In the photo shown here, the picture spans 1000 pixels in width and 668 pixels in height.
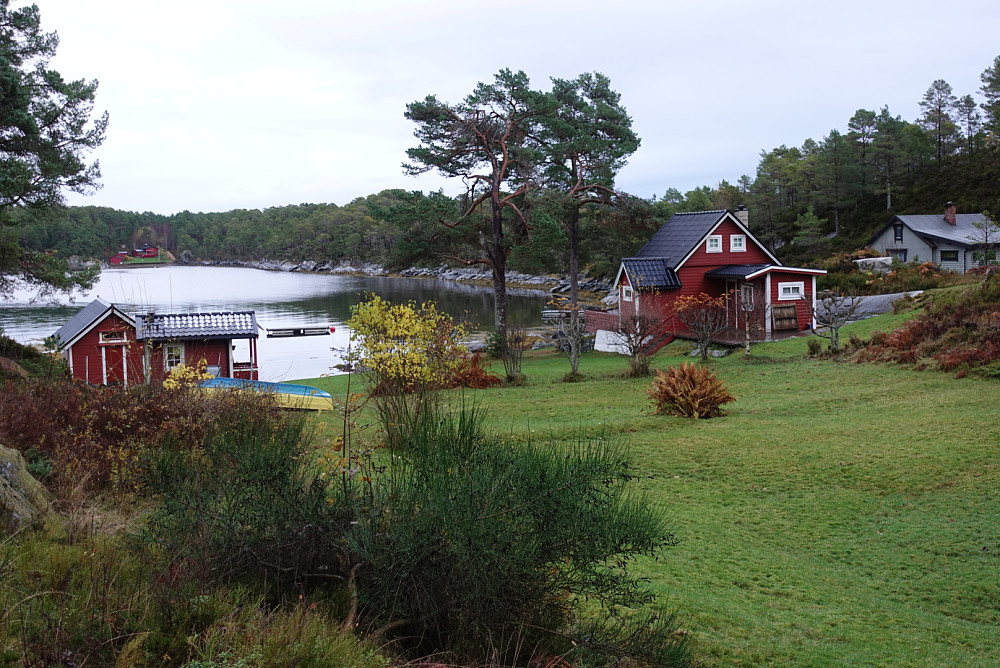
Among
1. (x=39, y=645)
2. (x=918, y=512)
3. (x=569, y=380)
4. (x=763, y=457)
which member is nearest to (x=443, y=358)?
(x=569, y=380)

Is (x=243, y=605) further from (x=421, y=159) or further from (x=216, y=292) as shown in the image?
(x=216, y=292)

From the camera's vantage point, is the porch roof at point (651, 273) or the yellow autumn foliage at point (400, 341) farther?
the porch roof at point (651, 273)

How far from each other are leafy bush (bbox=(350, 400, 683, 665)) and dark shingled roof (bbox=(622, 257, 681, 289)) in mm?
24762

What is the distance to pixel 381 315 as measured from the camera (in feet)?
52.4

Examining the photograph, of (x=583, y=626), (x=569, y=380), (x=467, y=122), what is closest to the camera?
(x=583, y=626)

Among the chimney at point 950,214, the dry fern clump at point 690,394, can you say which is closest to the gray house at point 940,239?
the chimney at point 950,214

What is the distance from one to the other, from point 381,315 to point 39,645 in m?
13.0

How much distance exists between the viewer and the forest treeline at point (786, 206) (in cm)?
3091

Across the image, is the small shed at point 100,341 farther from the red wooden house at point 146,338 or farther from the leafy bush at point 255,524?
the leafy bush at point 255,524

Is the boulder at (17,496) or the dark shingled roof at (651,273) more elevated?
the dark shingled roof at (651,273)

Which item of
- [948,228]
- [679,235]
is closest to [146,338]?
[679,235]

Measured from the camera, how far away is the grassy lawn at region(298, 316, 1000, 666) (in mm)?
5254

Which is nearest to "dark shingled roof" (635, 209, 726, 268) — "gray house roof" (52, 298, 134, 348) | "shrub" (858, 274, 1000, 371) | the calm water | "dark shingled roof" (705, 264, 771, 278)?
"dark shingled roof" (705, 264, 771, 278)

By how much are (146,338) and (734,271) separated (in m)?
20.3
